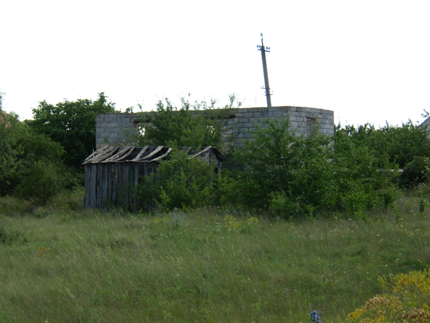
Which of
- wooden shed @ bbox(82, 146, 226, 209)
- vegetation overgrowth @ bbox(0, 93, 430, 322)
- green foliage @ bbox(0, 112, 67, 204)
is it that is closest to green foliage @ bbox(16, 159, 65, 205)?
green foliage @ bbox(0, 112, 67, 204)

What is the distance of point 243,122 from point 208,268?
12730 millimetres

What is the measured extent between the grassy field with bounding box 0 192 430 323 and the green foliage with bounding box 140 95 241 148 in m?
7.69

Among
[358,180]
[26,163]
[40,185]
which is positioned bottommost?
[40,185]

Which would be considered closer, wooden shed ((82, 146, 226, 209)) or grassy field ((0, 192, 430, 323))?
grassy field ((0, 192, 430, 323))

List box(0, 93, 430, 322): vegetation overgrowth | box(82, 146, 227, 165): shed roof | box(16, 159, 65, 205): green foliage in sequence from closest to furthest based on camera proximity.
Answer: box(0, 93, 430, 322): vegetation overgrowth, box(82, 146, 227, 165): shed roof, box(16, 159, 65, 205): green foliage

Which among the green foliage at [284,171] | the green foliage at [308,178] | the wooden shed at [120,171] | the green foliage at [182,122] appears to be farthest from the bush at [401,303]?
the green foliage at [182,122]

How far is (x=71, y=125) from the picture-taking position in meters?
27.7

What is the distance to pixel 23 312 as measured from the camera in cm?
600

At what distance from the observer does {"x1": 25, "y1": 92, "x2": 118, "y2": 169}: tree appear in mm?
26953

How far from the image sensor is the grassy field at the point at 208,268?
19.2 feet

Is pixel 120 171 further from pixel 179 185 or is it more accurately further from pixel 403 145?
pixel 403 145

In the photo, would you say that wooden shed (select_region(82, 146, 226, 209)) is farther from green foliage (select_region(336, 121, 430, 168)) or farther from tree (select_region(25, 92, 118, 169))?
tree (select_region(25, 92, 118, 169))

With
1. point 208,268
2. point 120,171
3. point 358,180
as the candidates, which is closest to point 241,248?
point 208,268

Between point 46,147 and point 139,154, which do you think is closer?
point 139,154
